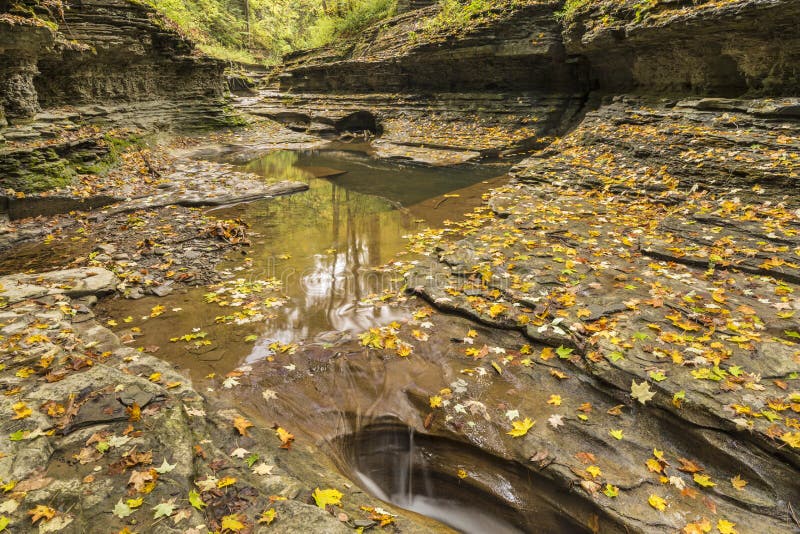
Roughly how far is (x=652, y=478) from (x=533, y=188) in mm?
7926

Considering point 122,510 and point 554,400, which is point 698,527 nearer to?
point 554,400

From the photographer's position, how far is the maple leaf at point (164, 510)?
8.41ft

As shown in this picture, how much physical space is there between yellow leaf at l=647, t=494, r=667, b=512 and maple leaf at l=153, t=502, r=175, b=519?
3.22 metres

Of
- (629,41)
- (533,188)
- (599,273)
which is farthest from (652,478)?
(629,41)

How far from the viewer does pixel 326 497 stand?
295 cm

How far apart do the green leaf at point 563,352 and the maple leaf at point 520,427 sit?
2.99 ft

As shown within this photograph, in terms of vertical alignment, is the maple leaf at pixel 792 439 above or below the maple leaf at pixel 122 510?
above

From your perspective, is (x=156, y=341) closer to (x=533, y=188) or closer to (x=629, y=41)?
(x=533, y=188)

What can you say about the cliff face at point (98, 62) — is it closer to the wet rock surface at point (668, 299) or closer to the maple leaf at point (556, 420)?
the wet rock surface at point (668, 299)

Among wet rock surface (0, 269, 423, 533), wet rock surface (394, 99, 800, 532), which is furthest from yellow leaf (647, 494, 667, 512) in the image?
wet rock surface (0, 269, 423, 533)

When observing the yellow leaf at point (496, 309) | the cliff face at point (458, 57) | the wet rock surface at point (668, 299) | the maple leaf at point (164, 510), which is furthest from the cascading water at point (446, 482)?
the cliff face at point (458, 57)

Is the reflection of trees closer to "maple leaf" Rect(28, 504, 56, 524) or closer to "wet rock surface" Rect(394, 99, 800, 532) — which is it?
"wet rock surface" Rect(394, 99, 800, 532)

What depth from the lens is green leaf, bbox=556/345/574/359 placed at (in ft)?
14.3

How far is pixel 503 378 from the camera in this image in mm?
4273
